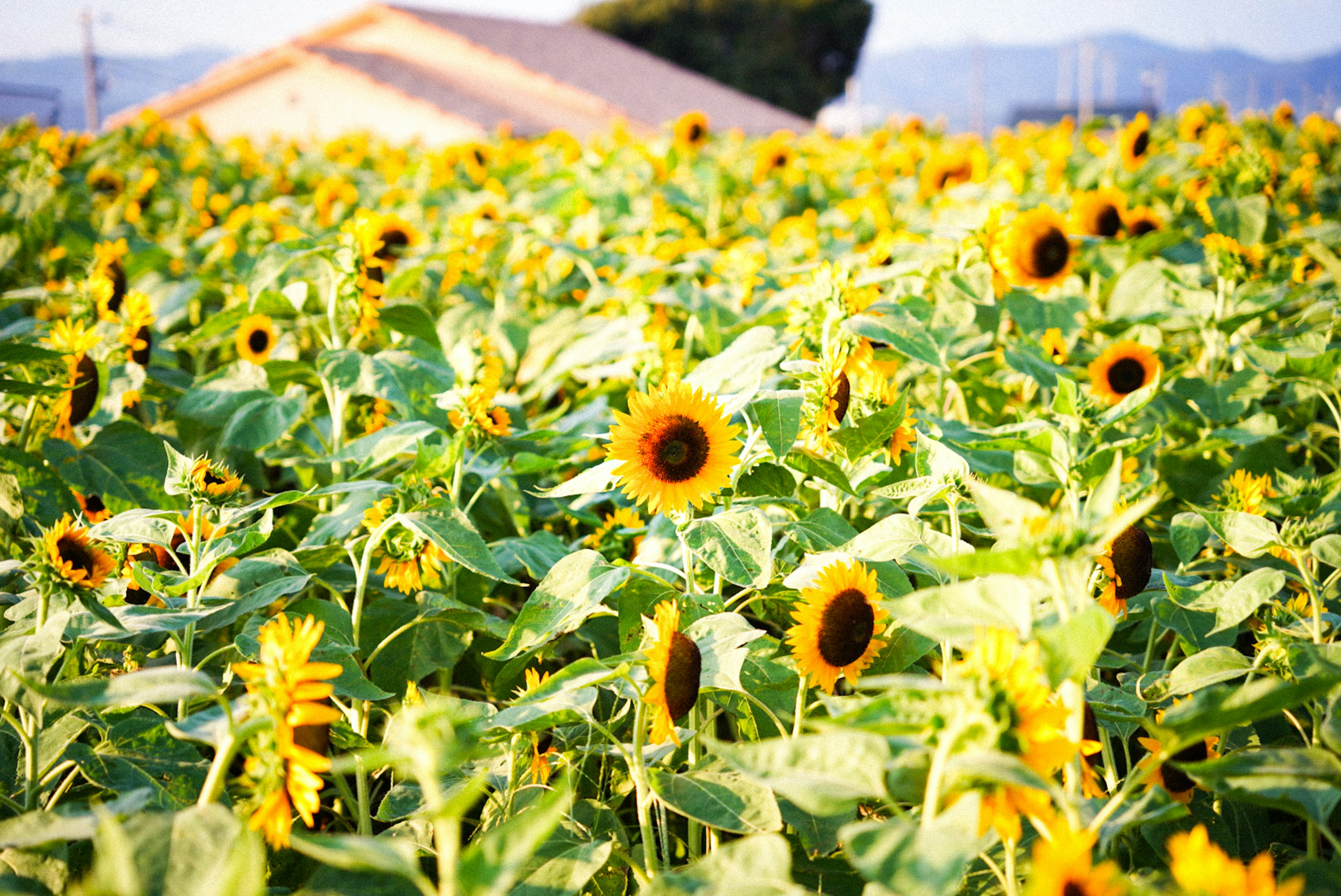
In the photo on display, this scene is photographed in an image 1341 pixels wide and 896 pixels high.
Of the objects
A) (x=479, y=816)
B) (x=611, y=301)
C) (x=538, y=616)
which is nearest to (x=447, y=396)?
(x=538, y=616)

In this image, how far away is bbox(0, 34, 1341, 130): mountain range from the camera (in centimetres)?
1308

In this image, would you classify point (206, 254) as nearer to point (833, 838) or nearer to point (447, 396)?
point (447, 396)

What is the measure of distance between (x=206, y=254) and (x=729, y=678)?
10.2ft

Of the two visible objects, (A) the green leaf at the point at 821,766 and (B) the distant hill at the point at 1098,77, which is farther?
(B) the distant hill at the point at 1098,77

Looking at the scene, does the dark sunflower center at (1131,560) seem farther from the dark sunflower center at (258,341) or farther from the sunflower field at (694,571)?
the dark sunflower center at (258,341)

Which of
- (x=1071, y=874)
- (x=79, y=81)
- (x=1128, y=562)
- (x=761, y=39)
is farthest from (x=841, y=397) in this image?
(x=761, y=39)

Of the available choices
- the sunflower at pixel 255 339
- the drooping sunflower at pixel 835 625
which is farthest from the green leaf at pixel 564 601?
the sunflower at pixel 255 339

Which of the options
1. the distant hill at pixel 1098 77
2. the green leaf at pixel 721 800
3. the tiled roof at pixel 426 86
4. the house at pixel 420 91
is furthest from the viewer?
the distant hill at pixel 1098 77

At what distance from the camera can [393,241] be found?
262 cm

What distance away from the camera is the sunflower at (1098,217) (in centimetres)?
260

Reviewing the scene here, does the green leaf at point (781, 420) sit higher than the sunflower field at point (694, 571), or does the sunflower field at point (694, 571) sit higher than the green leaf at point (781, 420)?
the green leaf at point (781, 420)

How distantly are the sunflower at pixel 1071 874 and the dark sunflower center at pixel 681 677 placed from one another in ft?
1.41

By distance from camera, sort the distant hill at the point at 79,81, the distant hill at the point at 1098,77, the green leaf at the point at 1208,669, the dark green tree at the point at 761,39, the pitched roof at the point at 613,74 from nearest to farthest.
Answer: the green leaf at the point at 1208,669, the distant hill at the point at 79,81, the pitched roof at the point at 613,74, the dark green tree at the point at 761,39, the distant hill at the point at 1098,77

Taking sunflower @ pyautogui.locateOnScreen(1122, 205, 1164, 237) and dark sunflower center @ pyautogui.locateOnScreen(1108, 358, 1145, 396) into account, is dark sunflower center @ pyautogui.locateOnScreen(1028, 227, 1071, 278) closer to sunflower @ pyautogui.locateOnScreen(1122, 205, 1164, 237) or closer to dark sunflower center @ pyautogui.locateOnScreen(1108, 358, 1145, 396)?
dark sunflower center @ pyautogui.locateOnScreen(1108, 358, 1145, 396)
